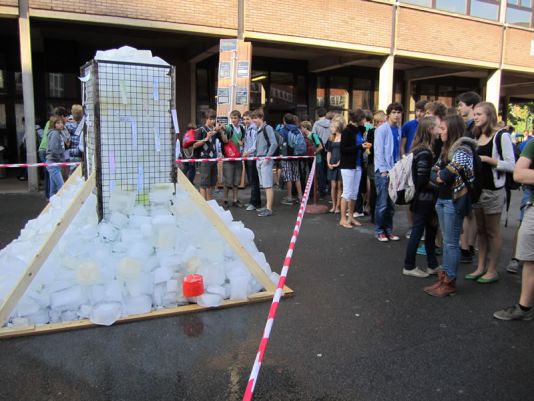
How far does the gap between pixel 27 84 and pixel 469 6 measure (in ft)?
47.0

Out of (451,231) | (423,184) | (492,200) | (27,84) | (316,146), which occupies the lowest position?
(451,231)

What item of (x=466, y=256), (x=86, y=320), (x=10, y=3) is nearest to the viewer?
(x=86, y=320)

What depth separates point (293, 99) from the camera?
18219 mm

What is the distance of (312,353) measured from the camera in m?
3.43

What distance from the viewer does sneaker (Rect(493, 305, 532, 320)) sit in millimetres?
4016

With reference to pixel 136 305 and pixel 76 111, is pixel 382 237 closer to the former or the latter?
pixel 136 305

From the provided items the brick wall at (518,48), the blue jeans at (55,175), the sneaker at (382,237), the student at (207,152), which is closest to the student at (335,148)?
the sneaker at (382,237)

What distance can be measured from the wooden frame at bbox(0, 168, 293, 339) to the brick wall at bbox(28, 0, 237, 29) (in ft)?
26.3

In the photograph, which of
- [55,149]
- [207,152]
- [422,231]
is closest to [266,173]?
[207,152]

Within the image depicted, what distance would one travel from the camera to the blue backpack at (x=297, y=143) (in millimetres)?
9539

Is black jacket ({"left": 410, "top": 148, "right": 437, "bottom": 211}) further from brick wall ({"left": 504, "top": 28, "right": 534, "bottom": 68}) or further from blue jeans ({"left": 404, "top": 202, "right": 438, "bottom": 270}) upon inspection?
brick wall ({"left": 504, "top": 28, "right": 534, "bottom": 68})

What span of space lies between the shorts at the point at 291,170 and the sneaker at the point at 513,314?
19.1 ft

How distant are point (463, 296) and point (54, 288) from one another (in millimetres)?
3773

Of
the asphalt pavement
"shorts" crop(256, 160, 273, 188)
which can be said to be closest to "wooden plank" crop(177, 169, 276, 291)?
the asphalt pavement
